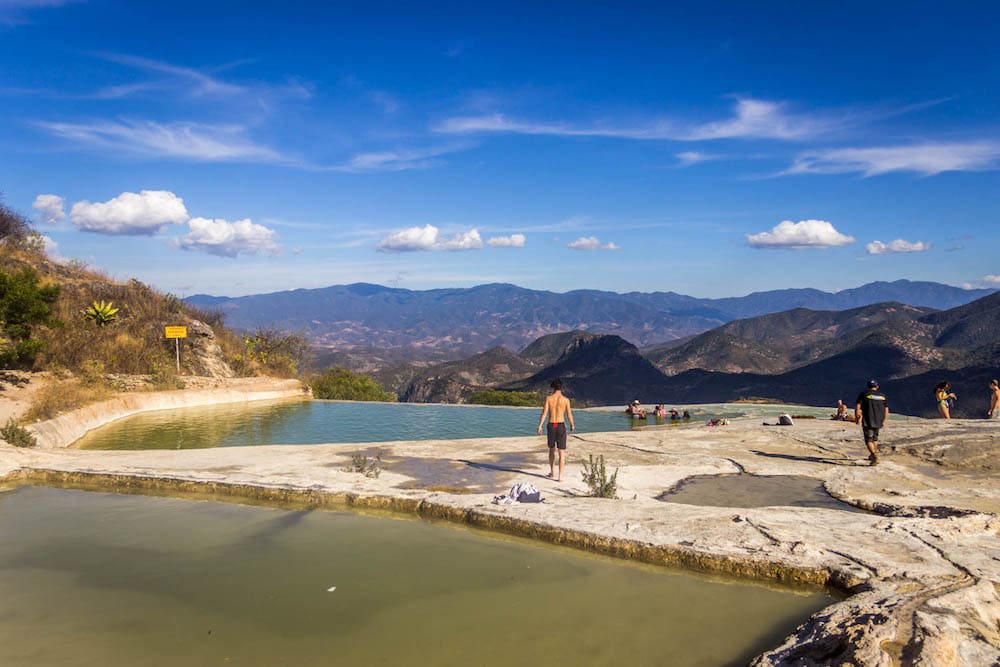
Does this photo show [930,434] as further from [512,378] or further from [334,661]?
[512,378]

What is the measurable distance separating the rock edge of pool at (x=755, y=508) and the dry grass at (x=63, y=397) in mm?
4068

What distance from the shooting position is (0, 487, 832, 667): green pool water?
15.9 feet

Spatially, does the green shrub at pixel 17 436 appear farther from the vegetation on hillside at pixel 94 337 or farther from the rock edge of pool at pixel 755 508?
the rock edge of pool at pixel 755 508

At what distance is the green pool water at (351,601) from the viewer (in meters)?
4.86

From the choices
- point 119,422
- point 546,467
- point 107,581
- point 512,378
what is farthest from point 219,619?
point 512,378

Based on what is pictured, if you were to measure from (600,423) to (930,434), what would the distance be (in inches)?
406

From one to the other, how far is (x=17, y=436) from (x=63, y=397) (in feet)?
15.9

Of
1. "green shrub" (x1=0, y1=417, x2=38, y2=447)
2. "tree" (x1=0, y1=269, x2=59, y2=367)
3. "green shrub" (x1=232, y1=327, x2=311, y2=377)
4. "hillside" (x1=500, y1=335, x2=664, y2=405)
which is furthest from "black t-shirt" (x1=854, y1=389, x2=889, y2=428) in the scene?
"hillside" (x1=500, y1=335, x2=664, y2=405)

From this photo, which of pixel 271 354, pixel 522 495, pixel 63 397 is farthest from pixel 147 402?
pixel 522 495

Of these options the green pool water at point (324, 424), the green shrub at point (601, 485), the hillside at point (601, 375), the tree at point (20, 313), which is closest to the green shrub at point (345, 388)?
the green pool water at point (324, 424)

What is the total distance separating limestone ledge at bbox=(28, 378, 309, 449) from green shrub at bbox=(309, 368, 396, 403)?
4.91 meters

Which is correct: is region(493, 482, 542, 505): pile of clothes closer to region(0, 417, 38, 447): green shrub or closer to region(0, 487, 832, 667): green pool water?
region(0, 487, 832, 667): green pool water

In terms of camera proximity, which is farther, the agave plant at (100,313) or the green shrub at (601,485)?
the agave plant at (100,313)

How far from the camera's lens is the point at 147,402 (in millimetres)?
21297
